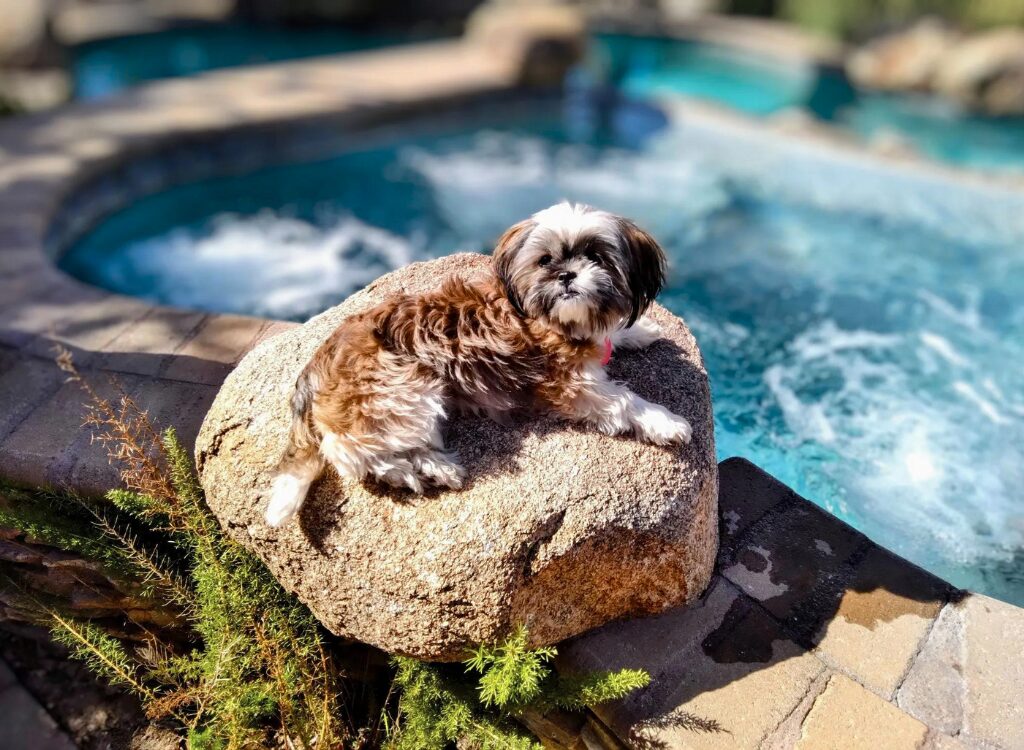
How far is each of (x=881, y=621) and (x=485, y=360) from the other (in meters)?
2.03

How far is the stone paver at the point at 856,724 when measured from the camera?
2.60m

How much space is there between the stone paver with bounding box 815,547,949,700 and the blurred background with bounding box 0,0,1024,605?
1.12m

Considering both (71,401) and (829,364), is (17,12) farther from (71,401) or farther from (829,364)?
(829,364)

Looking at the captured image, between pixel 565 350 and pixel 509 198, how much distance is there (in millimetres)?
6207

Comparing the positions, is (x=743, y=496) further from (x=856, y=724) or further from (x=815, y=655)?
(x=856, y=724)

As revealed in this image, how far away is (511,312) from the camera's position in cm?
290

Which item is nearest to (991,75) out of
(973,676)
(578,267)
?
(973,676)

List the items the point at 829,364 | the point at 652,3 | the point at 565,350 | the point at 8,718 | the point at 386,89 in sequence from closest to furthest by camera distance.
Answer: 1. the point at 565,350
2. the point at 8,718
3. the point at 829,364
4. the point at 386,89
5. the point at 652,3

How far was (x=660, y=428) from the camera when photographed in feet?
9.54

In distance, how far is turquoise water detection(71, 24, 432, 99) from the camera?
13115 millimetres

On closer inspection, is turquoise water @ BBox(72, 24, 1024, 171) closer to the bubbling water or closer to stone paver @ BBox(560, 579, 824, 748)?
the bubbling water

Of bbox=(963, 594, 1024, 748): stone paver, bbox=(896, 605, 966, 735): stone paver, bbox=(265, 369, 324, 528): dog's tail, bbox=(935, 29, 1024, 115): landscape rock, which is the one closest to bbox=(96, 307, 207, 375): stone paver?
bbox=(265, 369, 324, 528): dog's tail

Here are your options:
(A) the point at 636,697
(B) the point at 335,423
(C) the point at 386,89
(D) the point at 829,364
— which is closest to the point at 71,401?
(B) the point at 335,423

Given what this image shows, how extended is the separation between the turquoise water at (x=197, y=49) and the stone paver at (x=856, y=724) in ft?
44.1
